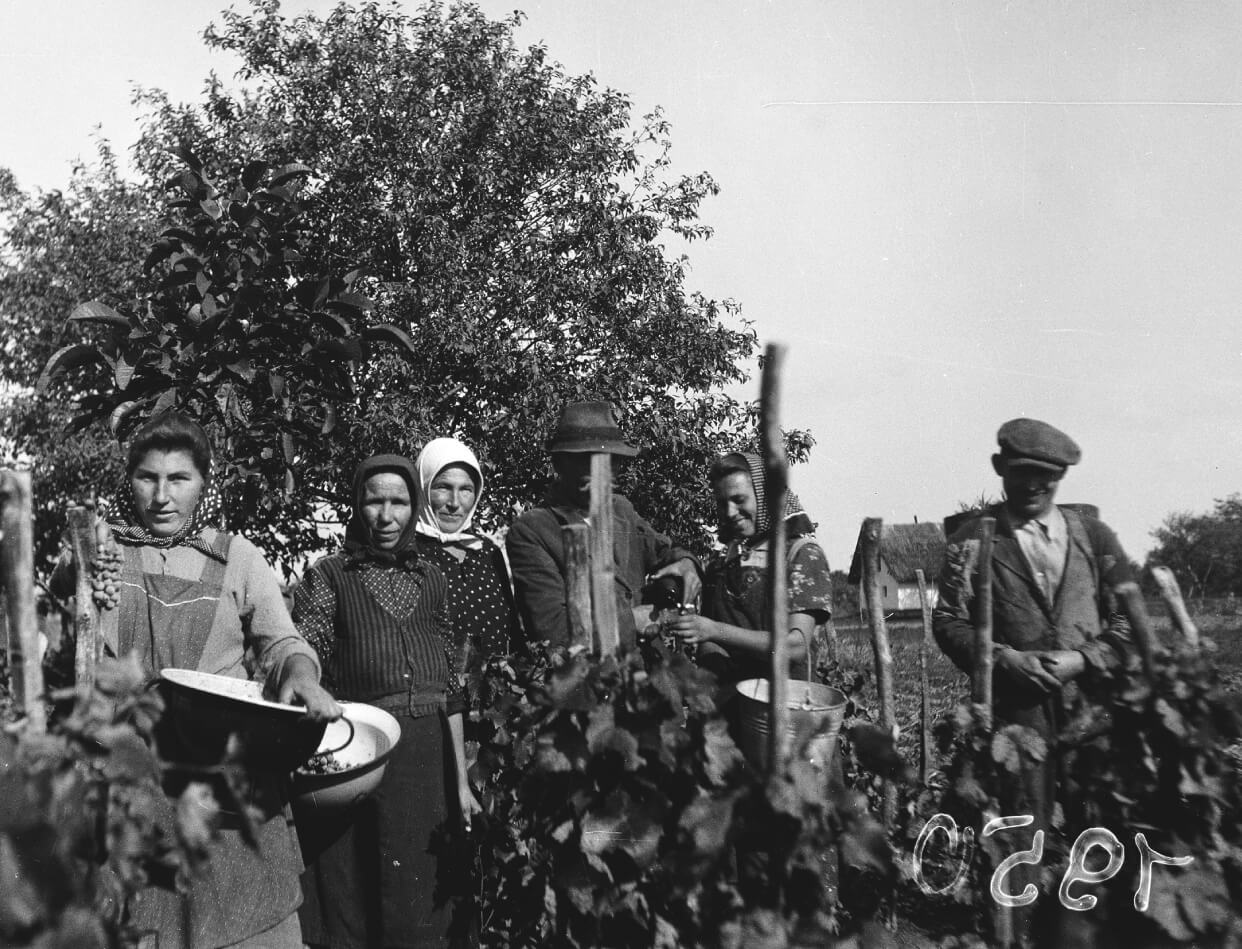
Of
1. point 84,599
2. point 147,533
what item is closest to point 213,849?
point 84,599

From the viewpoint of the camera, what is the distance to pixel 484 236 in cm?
1541

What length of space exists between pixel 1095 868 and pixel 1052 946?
20 cm

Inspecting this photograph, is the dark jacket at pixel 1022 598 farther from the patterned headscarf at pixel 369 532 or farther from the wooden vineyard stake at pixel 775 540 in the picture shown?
the patterned headscarf at pixel 369 532

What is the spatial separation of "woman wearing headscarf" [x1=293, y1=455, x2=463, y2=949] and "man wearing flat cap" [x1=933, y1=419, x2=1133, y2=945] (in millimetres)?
1544

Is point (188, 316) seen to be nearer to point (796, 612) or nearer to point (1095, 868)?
point (796, 612)

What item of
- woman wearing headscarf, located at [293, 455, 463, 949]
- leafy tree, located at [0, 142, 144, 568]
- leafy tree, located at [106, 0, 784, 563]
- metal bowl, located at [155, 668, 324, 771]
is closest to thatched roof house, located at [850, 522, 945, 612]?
leafy tree, located at [106, 0, 784, 563]

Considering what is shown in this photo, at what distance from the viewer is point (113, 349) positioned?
12.1ft

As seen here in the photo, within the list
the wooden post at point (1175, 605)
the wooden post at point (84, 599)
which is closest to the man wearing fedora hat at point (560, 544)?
the wooden post at point (1175, 605)

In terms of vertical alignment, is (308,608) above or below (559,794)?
above

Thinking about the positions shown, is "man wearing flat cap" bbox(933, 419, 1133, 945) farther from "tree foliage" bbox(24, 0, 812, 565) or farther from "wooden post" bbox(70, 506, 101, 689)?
"tree foliage" bbox(24, 0, 812, 565)

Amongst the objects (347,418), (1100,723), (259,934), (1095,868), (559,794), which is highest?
(347,418)

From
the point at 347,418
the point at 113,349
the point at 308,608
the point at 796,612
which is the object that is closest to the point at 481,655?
the point at 308,608

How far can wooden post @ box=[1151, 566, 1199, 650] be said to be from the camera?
7.82 ft

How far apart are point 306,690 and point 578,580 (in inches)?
26.6
